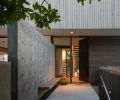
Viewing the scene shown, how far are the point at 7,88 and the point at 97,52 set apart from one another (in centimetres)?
1506

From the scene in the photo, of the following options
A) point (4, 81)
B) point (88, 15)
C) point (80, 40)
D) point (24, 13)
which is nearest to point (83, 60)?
point (80, 40)

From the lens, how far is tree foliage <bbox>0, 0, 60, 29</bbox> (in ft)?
8.11

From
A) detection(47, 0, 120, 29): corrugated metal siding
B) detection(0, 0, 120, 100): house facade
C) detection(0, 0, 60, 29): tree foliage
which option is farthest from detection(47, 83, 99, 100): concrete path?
detection(0, 0, 60, 29): tree foliage

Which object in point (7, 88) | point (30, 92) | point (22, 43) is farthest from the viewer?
point (30, 92)

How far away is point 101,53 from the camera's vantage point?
20.9m

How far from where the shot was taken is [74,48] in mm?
23312

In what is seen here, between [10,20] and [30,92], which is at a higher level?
[10,20]

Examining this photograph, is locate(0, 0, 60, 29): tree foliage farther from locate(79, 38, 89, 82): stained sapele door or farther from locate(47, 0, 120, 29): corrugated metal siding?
locate(79, 38, 89, 82): stained sapele door

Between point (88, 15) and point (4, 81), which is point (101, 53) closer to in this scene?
point (88, 15)

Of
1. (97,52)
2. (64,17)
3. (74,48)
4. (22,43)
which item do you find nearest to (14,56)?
(22,43)

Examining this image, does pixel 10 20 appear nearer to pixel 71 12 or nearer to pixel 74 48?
pixel 71 12

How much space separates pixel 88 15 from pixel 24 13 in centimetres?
1592

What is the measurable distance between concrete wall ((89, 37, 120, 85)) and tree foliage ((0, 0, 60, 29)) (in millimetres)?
18316

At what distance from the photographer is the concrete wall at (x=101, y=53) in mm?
20781
